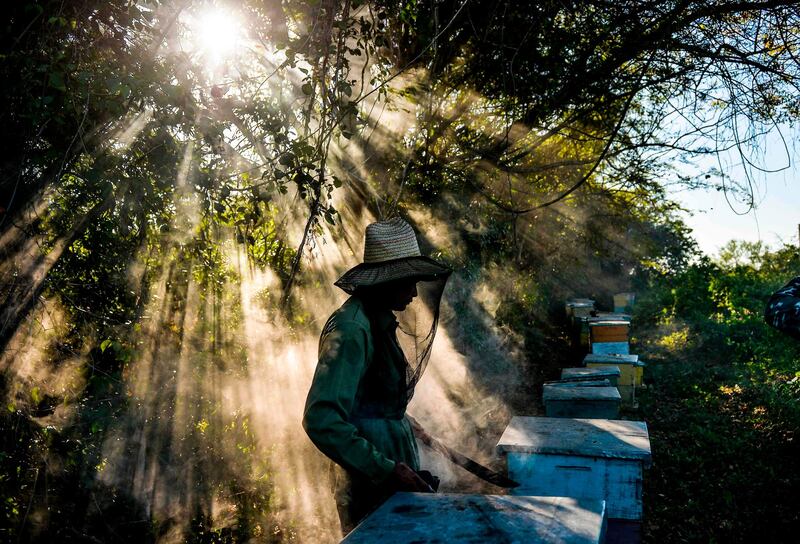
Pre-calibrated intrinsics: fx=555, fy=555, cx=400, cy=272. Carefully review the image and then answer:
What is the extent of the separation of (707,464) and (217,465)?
459 centimetres

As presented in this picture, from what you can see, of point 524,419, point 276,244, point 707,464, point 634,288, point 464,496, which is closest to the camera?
point 464,496

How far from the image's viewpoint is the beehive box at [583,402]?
4.16 metres

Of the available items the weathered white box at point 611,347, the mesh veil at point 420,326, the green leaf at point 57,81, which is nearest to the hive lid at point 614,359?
the weathered white box at point 611,347

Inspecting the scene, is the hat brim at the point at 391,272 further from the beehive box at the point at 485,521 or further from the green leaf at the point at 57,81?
the green leaf at the point at 57,81

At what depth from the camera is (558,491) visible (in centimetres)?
283

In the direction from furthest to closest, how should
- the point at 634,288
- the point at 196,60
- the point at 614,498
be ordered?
the point at 634,288 < the point at 196,60 < the point at 614,498

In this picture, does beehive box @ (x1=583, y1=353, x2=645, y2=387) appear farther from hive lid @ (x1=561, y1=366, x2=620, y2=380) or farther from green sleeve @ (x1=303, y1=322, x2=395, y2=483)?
green sleeve @ (x1=303, y1=322, x2=395, y2=483)

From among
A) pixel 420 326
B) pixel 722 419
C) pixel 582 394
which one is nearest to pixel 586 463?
pixel 420 326

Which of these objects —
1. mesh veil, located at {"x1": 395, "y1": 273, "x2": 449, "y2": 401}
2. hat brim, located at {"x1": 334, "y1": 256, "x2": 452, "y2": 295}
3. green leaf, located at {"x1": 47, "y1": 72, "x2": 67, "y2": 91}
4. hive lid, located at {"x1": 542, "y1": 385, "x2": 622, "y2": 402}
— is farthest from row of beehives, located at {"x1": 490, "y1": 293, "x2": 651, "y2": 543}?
green leaf, located at {"x1": 47, "y1": 72, "x2": 67, "y2": 91}

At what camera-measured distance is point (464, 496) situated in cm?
140

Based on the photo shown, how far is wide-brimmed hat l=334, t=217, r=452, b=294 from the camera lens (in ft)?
6.11

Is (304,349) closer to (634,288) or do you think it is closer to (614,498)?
(614,498)

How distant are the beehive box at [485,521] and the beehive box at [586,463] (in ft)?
5.01

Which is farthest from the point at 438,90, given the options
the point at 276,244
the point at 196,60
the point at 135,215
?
the point at 135,215
